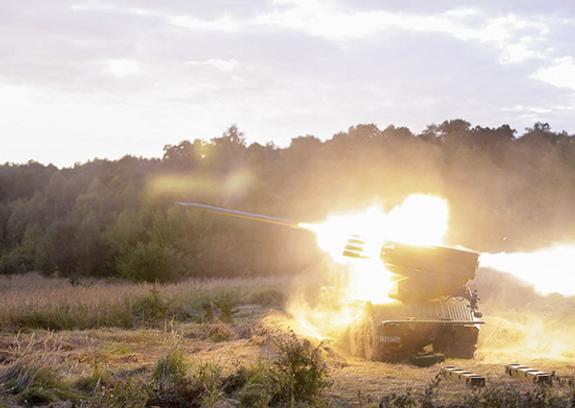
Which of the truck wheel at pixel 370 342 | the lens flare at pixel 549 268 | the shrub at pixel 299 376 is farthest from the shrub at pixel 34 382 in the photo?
the lens flare at pixel 549 268

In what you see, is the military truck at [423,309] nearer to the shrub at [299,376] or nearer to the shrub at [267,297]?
the shrub at [299,376]

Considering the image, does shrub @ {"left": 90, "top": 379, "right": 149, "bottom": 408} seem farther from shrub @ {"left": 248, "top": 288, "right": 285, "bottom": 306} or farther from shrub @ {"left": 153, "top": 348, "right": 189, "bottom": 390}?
shrub @ {"left": 248, "top": 288, "right": 285, "bottom": 306}

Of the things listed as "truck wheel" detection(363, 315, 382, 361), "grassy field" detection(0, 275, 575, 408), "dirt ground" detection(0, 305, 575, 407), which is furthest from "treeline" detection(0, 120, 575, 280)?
"truck wheel" detection(363, 315, 382, 361)

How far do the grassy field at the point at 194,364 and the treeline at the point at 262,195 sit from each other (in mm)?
18805

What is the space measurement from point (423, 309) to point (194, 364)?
19.4 ft

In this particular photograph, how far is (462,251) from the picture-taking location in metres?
16.2

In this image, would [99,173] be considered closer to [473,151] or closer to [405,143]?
[405,143]

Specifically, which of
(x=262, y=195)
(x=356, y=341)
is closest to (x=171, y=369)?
(x=356, y=341)

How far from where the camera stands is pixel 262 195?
182ft

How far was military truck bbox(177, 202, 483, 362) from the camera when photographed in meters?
16.0

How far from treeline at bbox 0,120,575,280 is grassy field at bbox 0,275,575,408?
18805mm

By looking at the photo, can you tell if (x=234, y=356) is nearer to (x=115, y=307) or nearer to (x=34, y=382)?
(x=34, y=382)

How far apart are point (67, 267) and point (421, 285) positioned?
34050 millimetres

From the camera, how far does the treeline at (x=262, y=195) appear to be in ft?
149
